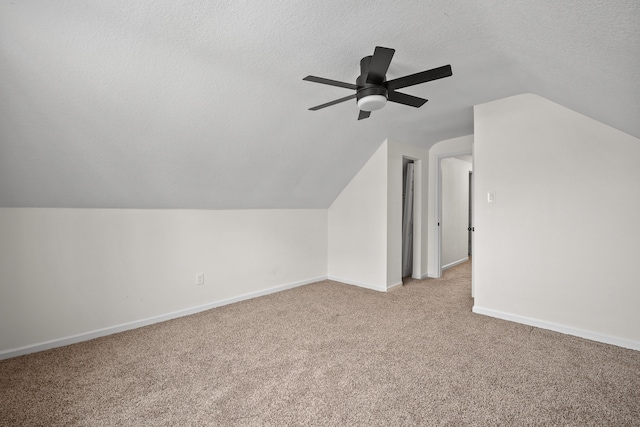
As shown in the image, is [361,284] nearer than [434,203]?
Yes

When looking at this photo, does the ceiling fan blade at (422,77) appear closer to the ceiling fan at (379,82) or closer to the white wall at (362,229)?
A: the ceiling fan at (379,82)

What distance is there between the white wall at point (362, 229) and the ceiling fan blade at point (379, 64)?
2150 mm

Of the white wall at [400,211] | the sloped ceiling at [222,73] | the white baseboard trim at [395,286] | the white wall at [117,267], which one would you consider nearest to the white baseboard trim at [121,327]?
the white wall at [117,267]

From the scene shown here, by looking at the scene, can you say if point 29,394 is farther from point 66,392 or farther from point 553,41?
point 553,41

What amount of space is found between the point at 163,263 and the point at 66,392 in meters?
1.35

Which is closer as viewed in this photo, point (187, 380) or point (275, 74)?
point (187, 380)

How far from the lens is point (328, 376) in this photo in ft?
6.64

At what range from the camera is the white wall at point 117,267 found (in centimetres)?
232

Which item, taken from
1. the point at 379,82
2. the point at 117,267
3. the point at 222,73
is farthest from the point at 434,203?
the point at 117,267

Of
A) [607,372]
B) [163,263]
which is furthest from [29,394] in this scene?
[607,372]

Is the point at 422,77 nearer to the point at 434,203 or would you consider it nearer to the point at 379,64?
the point at 379,64

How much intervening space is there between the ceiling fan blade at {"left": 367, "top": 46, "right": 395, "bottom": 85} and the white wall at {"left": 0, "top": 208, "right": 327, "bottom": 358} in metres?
2.39

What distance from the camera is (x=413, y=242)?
4805 millimetres

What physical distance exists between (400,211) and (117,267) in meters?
3.47
